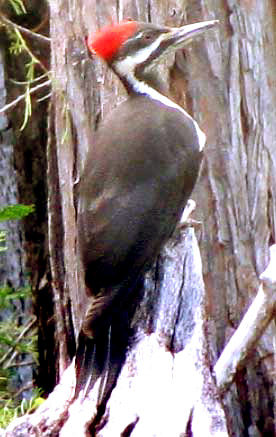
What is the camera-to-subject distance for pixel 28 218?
735 centimetres

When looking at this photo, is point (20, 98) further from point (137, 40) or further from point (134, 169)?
point (134, 169)

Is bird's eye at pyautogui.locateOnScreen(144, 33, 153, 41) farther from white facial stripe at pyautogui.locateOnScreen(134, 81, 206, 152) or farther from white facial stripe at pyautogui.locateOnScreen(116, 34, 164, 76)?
white facial stripe at pyautogui.locateOnScreen(134, 81, 206, 152)

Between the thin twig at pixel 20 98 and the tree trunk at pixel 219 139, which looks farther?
the thin twig at pixel 20 98

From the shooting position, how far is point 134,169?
5387 mm

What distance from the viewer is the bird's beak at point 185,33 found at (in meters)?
5.43

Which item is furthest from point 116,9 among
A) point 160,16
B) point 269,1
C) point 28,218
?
point 28,218

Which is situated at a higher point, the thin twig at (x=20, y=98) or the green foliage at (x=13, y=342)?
the thin twig at (x=20, y=98)

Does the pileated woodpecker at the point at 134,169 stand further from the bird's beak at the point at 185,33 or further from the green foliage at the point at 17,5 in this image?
the green foliage at the point at 17,5

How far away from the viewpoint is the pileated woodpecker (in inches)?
204

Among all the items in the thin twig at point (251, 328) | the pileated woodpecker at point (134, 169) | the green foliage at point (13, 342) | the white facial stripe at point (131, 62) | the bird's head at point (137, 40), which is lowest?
the green foliage at point (13, 342)

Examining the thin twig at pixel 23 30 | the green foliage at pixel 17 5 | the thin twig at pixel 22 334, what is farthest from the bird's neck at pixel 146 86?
the thin twig at pixel 22 334

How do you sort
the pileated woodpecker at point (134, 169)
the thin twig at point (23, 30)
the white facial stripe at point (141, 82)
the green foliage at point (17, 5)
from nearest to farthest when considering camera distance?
the pileated woodpecker at point (134, 169), the white facial stripe at point (141, 82), the green foliage at point (17, 5), the thin twig at point (23, 30)

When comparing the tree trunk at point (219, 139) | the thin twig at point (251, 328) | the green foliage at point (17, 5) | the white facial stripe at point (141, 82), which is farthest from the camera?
the green foliage at point (17, 5)

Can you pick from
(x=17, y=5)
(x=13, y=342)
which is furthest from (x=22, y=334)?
(x=17, y=5)
